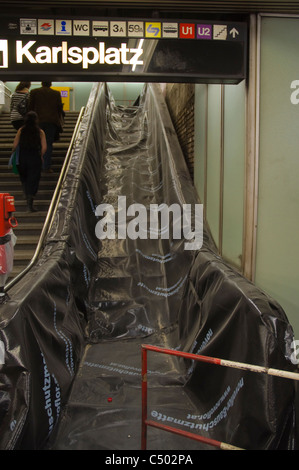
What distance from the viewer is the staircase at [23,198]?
16.2ft

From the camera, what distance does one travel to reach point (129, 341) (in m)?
3.93

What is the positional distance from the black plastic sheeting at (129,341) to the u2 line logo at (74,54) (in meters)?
1.70

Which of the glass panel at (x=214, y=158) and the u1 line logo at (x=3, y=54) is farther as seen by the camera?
the glass panel at (x=214, y=158)

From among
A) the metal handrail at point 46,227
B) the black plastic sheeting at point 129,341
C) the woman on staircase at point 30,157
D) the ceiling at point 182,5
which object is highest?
the ceiling at point 182,5

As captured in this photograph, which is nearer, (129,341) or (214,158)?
(129,341)

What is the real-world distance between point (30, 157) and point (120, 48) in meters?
2.36

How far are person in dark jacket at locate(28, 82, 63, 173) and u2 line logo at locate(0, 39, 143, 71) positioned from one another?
9.45 feet

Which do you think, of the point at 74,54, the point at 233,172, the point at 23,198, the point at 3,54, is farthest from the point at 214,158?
the point at 23,198

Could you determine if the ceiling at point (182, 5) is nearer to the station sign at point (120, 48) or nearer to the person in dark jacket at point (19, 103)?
the station sign at point (120, 48)

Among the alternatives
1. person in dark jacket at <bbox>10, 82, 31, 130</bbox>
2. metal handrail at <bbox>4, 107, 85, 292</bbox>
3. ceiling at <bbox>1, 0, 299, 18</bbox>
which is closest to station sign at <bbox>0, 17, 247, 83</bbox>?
ceiling at <bbox>1, 0, 299, 18</bbox>

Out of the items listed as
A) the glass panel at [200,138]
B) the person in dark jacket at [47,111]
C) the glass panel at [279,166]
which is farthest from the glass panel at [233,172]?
the person in dark jacket at [47,111]

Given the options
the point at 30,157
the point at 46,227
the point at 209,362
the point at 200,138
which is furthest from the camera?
the point at 200,138

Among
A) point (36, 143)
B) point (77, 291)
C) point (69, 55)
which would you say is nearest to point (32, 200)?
point (36, 143)

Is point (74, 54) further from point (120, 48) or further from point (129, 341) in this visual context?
point (129, 341)
